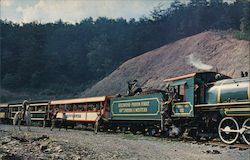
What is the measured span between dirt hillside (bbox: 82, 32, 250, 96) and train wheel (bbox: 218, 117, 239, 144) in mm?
22967

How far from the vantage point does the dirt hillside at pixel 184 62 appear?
42.9m

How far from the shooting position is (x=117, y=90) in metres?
52.4

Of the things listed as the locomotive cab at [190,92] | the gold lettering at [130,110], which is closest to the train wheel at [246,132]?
the locomotive cab at [190,92]

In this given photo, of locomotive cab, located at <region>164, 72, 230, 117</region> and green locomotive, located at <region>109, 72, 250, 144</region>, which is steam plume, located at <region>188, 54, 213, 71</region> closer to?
green locomotive, located at <region>109, 72, 250, 144</region>

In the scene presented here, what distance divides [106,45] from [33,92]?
18.3 metres

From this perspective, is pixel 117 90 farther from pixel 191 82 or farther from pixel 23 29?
pixel 23 29

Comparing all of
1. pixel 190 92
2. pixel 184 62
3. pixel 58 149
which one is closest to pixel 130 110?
pixel 190 92

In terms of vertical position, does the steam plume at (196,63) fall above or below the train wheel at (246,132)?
above

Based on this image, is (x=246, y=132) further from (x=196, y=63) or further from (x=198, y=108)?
(x=196, y=63)

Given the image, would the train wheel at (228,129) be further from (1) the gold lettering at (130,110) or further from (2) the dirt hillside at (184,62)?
(2) the dirt hillside at (184,62)

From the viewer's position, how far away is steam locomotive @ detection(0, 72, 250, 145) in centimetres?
1584

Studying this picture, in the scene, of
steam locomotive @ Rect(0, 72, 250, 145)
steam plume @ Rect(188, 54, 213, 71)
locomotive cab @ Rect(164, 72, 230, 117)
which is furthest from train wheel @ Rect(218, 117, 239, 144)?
steam plume @ Rect(188, 54, 213, 71)

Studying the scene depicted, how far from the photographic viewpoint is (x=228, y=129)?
15961 millimetres

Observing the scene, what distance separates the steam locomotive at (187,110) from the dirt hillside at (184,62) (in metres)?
16.5
